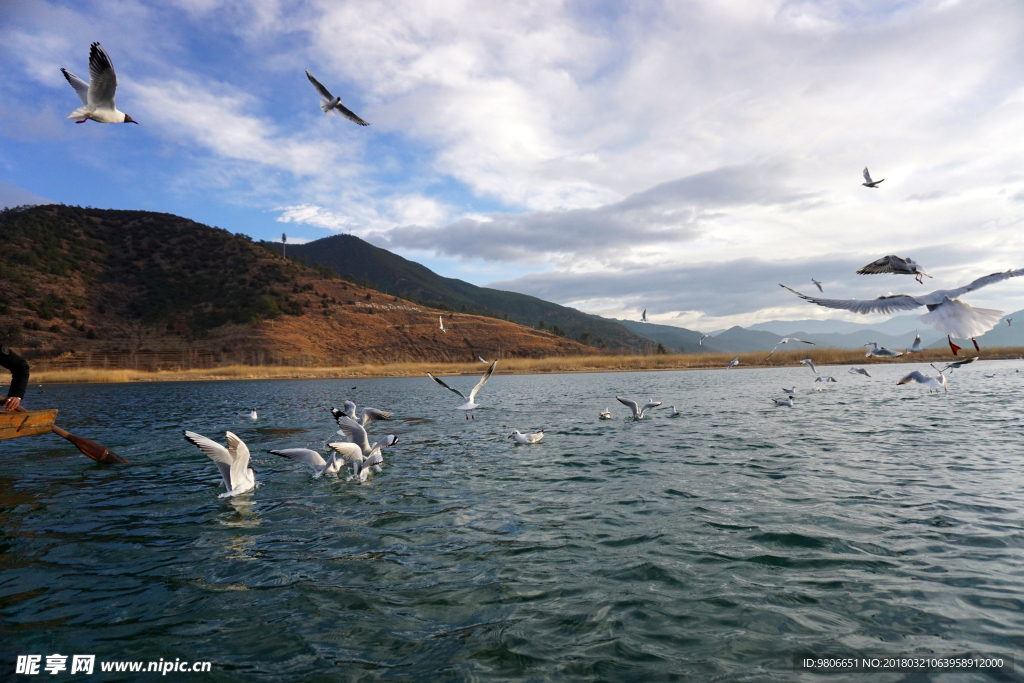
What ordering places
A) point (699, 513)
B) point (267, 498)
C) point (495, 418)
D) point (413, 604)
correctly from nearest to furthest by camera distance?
point (413, 604), point (699, 513), point (267, 498), point (495, 418)

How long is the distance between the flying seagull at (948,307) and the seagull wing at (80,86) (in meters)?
15.1

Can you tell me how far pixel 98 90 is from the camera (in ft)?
36.7

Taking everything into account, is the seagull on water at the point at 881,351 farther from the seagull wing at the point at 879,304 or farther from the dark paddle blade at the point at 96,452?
the dark paddle blade at the point at 96,452

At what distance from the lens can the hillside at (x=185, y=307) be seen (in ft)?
222

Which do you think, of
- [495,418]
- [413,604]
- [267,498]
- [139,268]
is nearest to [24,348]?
[139,268]

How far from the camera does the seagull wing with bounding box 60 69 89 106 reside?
11.4m

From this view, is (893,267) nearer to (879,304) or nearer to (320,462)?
(879,304)

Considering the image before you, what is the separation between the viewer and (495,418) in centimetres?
2109

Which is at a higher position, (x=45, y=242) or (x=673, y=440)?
(x=45, y=242)

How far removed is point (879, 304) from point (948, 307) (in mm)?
915

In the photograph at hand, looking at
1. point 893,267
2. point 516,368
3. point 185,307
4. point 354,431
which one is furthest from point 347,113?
point 185,307

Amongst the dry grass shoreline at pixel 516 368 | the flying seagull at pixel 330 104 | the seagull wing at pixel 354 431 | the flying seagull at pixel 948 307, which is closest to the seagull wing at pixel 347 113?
the flying seagull at pixel 330 104

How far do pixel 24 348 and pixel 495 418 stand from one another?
229 feet

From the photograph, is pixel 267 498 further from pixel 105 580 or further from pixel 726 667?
pixel 726 667
